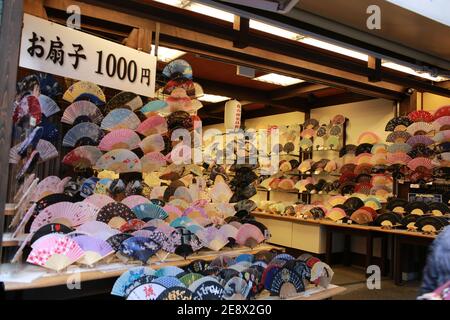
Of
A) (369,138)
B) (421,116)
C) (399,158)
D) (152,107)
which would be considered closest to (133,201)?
(152,107)

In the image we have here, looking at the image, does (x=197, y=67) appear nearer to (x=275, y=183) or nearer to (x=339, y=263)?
(x=275, y=183)

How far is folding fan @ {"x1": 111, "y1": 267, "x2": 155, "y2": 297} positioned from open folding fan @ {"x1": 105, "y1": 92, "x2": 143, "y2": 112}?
1733mm

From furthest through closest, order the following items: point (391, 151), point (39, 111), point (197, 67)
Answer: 1. point (197, 67)
2. point (391, 151)
3. point (39, 111)

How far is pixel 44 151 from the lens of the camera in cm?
292

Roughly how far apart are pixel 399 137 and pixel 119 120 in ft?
15.1

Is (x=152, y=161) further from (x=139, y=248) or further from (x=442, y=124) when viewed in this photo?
(x=442, y=124)

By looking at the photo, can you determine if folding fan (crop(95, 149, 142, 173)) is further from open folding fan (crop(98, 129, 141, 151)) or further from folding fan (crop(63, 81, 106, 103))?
folding fan (crop(63, 81, 106, 103))

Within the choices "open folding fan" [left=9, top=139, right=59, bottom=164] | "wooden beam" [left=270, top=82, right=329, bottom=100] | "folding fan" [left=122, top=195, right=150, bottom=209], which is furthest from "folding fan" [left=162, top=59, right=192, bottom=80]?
"wooden beam" [left=270, top=82, right=329, bottom=100]

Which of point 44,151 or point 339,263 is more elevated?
point 44,151

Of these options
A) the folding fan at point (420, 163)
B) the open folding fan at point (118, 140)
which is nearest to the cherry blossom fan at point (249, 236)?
the open folding fan at point (118, 140)

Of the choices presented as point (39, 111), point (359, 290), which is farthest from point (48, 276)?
point (359, 290)

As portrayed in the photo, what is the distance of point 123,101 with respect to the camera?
3.66m

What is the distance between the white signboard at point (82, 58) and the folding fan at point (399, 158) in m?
4.31
